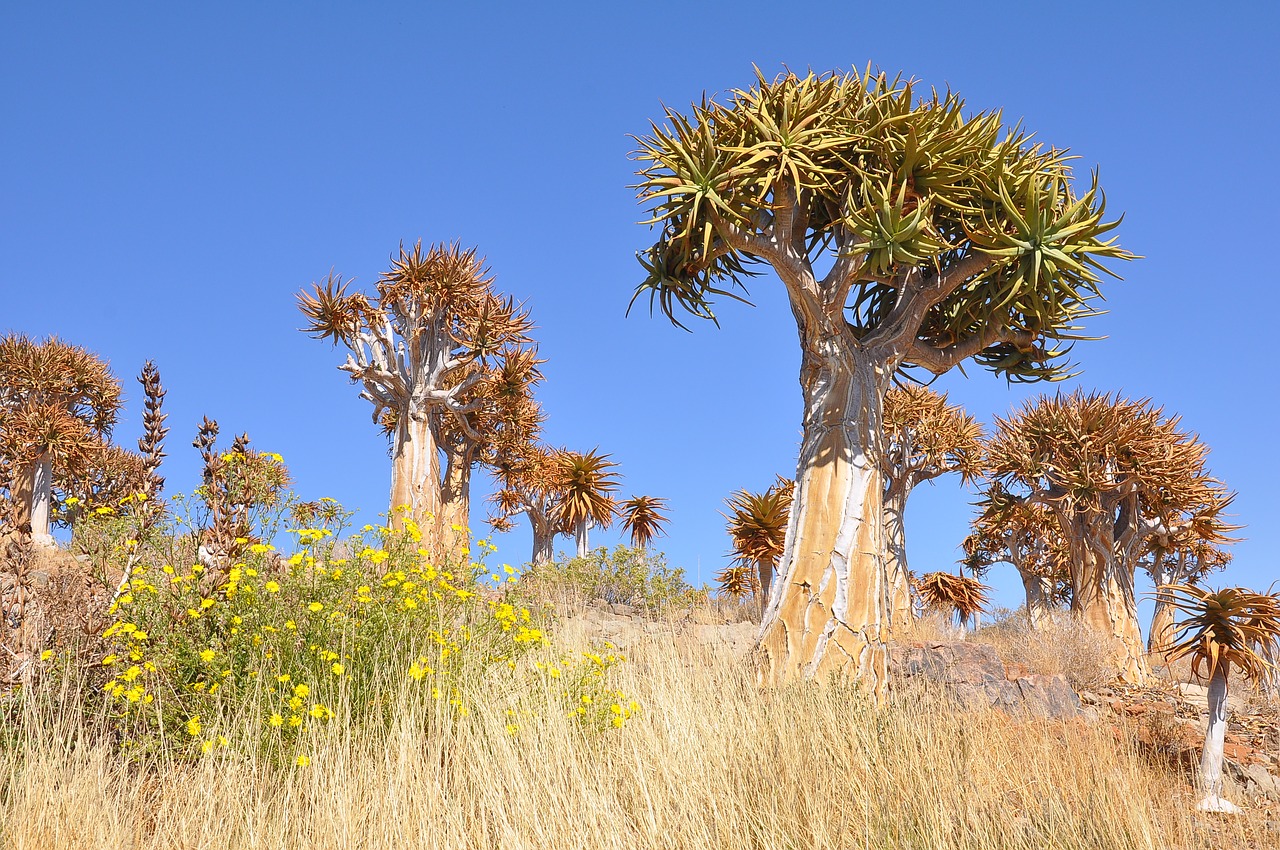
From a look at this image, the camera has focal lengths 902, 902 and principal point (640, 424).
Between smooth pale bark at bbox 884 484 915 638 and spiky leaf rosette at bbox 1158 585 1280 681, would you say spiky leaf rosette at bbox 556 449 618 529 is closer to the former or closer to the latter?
smooth pale bark at bbox 884 484 915 638

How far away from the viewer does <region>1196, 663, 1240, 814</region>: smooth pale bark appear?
6758mm

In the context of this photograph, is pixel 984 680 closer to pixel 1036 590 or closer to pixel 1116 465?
pixel 1116 465

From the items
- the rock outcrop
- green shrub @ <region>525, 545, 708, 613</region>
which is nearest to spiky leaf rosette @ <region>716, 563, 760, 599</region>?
green shrub @ <region>525, 545, 708, 613</region>

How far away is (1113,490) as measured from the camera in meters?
16.2

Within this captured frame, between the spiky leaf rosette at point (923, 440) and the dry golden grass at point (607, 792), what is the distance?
12.0m

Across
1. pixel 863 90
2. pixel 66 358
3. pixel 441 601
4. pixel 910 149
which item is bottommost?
pixel 441 601

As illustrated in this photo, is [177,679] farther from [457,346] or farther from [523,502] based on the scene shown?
[523,502]

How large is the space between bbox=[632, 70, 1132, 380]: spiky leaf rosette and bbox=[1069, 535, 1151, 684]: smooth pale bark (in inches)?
293

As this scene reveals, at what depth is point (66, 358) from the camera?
24344 millimetres

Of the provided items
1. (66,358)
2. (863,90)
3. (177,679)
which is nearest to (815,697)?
(177,679)

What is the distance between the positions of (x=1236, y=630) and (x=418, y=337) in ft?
47.4

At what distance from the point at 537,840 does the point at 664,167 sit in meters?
7.20

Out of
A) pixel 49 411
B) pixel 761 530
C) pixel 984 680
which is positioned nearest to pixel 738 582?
pixel 761 530

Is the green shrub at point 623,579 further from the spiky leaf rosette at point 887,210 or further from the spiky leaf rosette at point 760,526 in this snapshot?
the spiky leaf rosette at point 887,210
